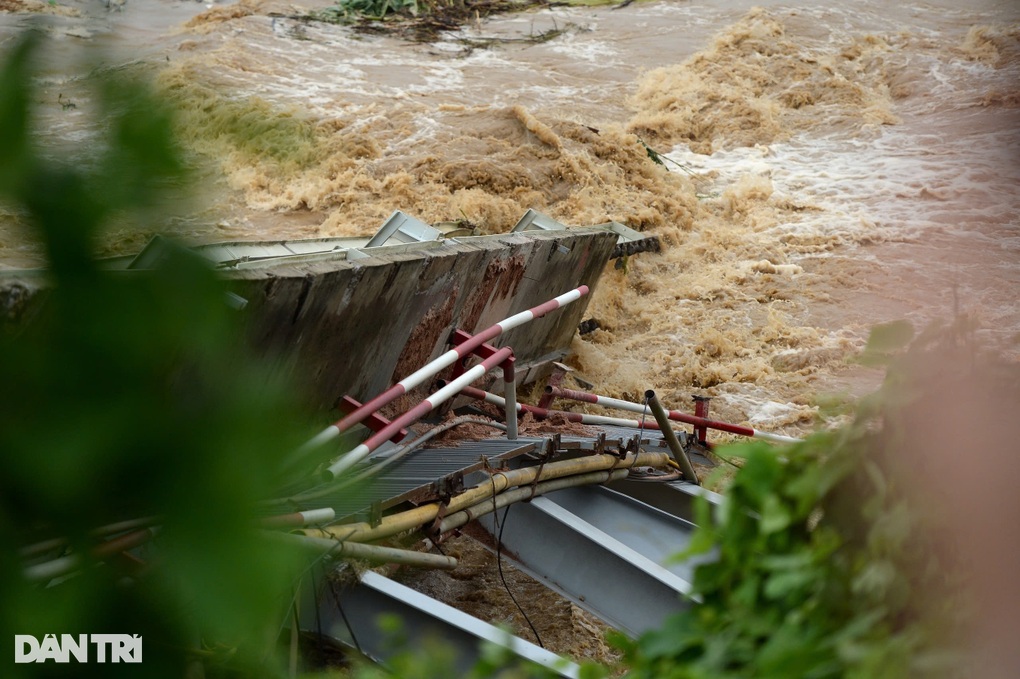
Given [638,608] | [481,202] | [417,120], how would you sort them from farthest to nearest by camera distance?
[417,120], [481,202], [638,608]

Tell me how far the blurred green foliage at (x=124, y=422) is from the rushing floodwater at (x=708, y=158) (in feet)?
16.5

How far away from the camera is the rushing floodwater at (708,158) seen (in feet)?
35.5

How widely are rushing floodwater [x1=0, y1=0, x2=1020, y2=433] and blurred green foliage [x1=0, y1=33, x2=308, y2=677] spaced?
503 cm

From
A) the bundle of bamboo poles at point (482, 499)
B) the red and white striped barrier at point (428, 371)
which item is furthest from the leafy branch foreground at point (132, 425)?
the red and white striped barrier at point (428, 371)

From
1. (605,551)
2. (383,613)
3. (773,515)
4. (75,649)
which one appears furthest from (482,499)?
(75,649)

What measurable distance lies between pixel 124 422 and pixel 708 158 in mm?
16314

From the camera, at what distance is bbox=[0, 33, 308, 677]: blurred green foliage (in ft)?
2.00

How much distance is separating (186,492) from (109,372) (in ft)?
0.31

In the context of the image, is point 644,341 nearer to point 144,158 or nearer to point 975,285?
point 975,285

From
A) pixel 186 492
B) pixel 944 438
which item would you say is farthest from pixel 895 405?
pixel 186 492

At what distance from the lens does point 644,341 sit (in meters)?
11.0

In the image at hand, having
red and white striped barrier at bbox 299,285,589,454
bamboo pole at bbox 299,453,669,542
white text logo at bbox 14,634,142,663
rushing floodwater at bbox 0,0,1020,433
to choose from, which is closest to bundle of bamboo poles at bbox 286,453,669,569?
bamboo pole at bbox 299,453,669,542

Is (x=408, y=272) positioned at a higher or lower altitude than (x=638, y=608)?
higher

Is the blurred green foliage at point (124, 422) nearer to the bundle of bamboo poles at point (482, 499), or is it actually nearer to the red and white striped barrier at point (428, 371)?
the bundle of bamboo poles at point (482, 499)
